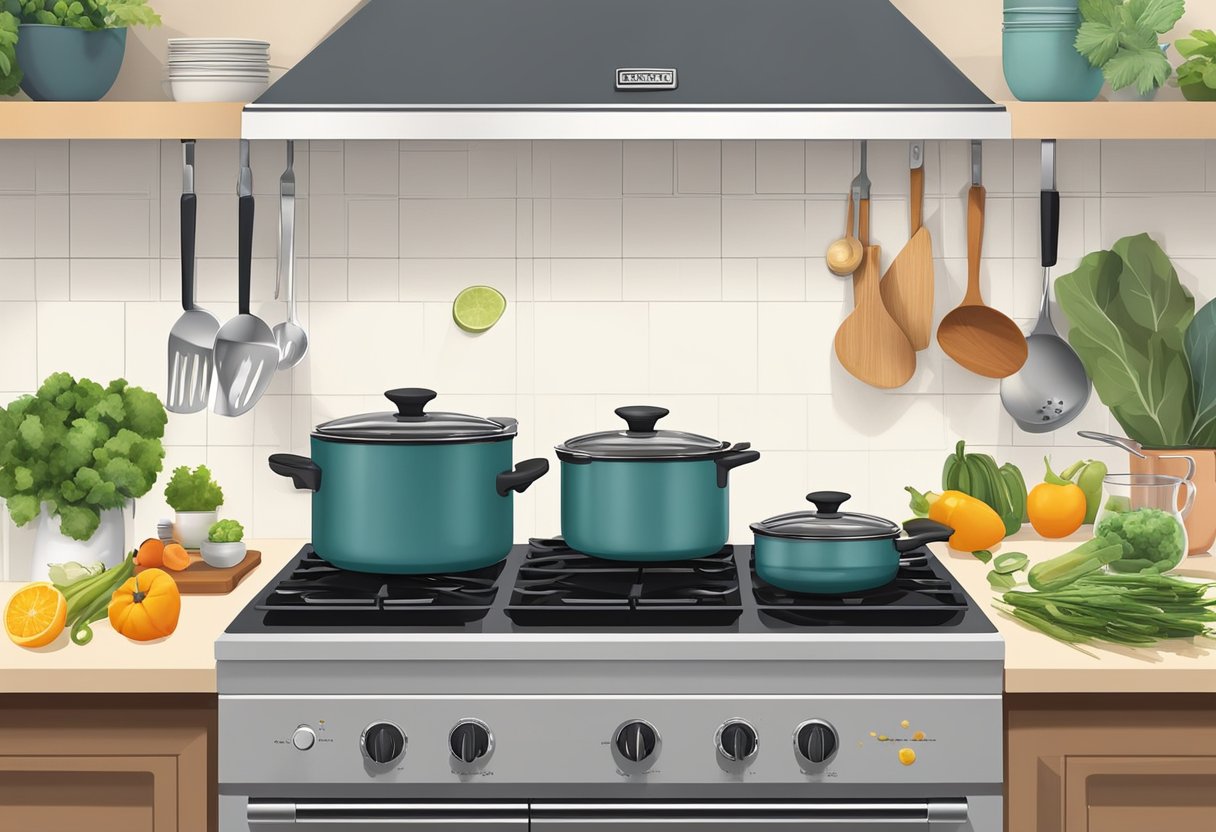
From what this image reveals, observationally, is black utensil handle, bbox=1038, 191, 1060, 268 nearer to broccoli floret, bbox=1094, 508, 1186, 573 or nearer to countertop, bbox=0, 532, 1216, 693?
broccoli floret, bbox=1094, 508, 1186, 573

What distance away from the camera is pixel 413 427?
1.99 metres

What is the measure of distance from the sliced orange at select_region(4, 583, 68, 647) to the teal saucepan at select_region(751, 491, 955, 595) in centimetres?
104

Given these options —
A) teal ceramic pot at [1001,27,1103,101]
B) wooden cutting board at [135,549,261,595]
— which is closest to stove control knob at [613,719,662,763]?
wooden cutting board at [135,549,261,595]

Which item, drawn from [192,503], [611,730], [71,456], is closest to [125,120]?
[71,456]

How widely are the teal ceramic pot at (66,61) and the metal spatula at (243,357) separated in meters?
0.27

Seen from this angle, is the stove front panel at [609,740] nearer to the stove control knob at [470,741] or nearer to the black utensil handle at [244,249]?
the stove control knob at [470,741]

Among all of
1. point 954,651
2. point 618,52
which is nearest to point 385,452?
point 618,52

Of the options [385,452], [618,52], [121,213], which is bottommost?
[385,452]

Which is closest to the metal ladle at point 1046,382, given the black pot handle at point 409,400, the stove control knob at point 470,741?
the black pot handle at point 409,400

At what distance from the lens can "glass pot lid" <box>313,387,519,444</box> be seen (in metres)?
1.95

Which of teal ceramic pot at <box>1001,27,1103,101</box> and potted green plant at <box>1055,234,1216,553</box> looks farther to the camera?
potted green plant at <box>1055,234,1216,553</box>

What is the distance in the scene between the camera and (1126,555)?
6.58 ft

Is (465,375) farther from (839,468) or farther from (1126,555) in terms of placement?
(1126,555)

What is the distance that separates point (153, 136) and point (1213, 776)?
1897 millimetres
